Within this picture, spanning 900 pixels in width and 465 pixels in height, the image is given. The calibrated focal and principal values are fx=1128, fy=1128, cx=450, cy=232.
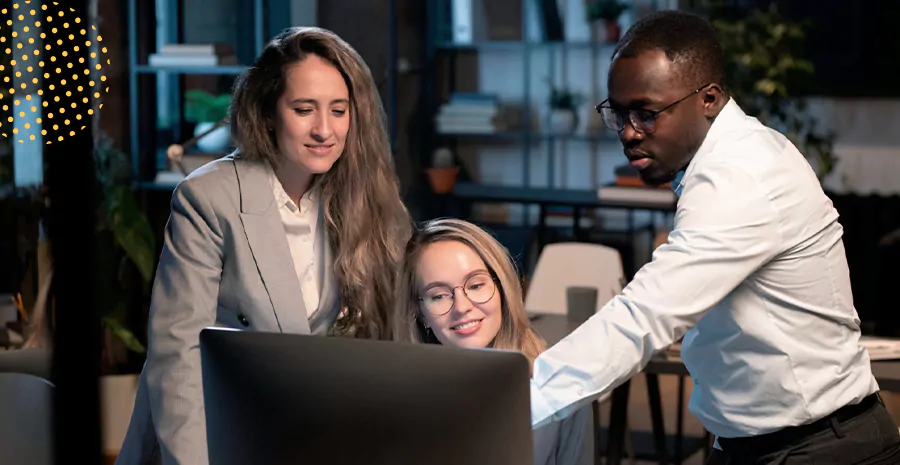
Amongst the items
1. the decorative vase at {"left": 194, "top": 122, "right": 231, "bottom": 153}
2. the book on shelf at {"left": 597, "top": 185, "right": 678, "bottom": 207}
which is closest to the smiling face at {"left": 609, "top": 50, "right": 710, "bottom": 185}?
the decorative vase at {"left": 194, "top": 122, "right": 231, "bottom": 153}

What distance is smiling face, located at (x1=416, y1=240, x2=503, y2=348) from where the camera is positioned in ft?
6.47

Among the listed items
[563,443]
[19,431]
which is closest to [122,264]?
[19,431]

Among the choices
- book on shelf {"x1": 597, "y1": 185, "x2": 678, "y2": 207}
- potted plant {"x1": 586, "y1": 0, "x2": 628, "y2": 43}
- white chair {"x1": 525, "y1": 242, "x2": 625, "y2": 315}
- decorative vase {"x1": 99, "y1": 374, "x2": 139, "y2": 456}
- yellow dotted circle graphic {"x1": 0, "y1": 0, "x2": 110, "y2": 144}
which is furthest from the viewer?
potted plant {"x1": 586, "y1": 0, "x2": 628, "y2": 43}

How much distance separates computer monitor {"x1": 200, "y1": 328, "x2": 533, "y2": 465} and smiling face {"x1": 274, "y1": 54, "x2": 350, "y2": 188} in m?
0.72

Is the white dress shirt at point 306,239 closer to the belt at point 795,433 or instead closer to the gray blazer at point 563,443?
the gray blazer at point 563,443

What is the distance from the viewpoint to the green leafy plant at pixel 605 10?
6367 millimetres

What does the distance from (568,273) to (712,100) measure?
247 centimetres

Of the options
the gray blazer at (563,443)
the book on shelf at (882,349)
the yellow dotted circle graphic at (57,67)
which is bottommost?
the book on shelf at (882,349)

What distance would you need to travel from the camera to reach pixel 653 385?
4.04 m

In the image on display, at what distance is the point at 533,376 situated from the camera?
1656 mm

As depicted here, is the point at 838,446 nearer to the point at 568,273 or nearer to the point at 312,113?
the point at 312,113

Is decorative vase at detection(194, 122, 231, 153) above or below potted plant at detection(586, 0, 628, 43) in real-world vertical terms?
below

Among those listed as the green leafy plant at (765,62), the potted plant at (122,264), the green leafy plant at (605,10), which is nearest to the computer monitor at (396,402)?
the potted plant at (122,264)

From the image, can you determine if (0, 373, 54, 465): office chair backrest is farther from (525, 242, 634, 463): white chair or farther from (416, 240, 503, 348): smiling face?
(525, 242, 634, 463): white chair
